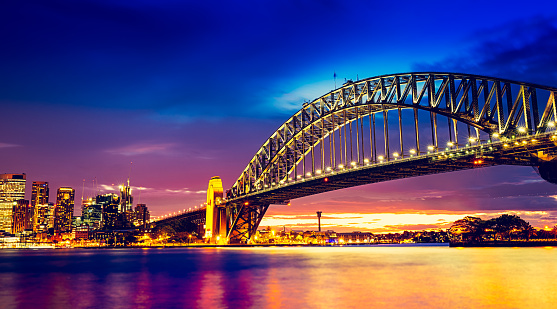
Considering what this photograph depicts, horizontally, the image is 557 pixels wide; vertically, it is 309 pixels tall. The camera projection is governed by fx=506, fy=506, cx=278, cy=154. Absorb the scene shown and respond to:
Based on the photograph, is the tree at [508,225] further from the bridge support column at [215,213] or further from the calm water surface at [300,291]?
the calm water surface at [300,291]

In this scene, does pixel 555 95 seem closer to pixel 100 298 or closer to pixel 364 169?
pixel 364 169

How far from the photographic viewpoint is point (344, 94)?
8050 centimetres

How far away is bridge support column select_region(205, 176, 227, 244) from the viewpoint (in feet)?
385

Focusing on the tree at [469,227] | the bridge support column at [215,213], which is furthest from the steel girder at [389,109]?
the tree at [469,227]

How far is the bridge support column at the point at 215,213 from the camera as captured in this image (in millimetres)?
117438

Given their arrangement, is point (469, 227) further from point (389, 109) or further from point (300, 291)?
point (300, 291)

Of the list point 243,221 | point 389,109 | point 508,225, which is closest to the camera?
point 389,109

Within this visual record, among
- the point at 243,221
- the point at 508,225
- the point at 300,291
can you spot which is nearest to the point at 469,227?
the point at 508,225

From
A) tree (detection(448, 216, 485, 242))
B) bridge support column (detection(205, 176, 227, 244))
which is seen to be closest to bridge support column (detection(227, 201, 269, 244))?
bridge support column (detection(205, 176, 227, 244))

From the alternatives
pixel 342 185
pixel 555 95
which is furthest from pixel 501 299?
pixel 342 185

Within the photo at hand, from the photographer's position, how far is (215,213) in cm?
11819

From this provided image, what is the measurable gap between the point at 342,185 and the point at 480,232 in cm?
7015

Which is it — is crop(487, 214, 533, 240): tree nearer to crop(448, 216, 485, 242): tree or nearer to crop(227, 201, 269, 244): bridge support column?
crop(448, 216, 485, 242): tree

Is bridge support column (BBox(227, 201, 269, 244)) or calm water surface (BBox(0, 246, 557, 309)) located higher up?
bridge support column (BBox(227, 201, 269, 244))
